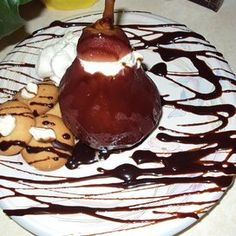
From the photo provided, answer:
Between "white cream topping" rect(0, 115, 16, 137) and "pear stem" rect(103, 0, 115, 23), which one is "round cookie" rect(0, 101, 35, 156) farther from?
"pear stem" rect(103, 0, 115, 23)

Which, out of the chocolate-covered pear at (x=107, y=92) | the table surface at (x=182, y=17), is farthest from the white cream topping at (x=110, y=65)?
the table surface at (x=182, y=17)

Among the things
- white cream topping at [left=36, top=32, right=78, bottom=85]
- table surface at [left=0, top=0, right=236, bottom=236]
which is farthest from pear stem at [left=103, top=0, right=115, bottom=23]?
table surface at [left=0, top=0, right=236, bottom=236]

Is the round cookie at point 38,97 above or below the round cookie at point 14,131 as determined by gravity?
above

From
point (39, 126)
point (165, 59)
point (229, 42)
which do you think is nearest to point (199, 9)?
point (229, 42)

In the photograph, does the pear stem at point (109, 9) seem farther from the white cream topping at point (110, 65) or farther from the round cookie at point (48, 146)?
the round cookie at point (48, 146)

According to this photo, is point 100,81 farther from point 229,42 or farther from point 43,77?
point 229,42

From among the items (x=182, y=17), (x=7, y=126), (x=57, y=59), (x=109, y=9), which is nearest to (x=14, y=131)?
(x=7, y=126)
